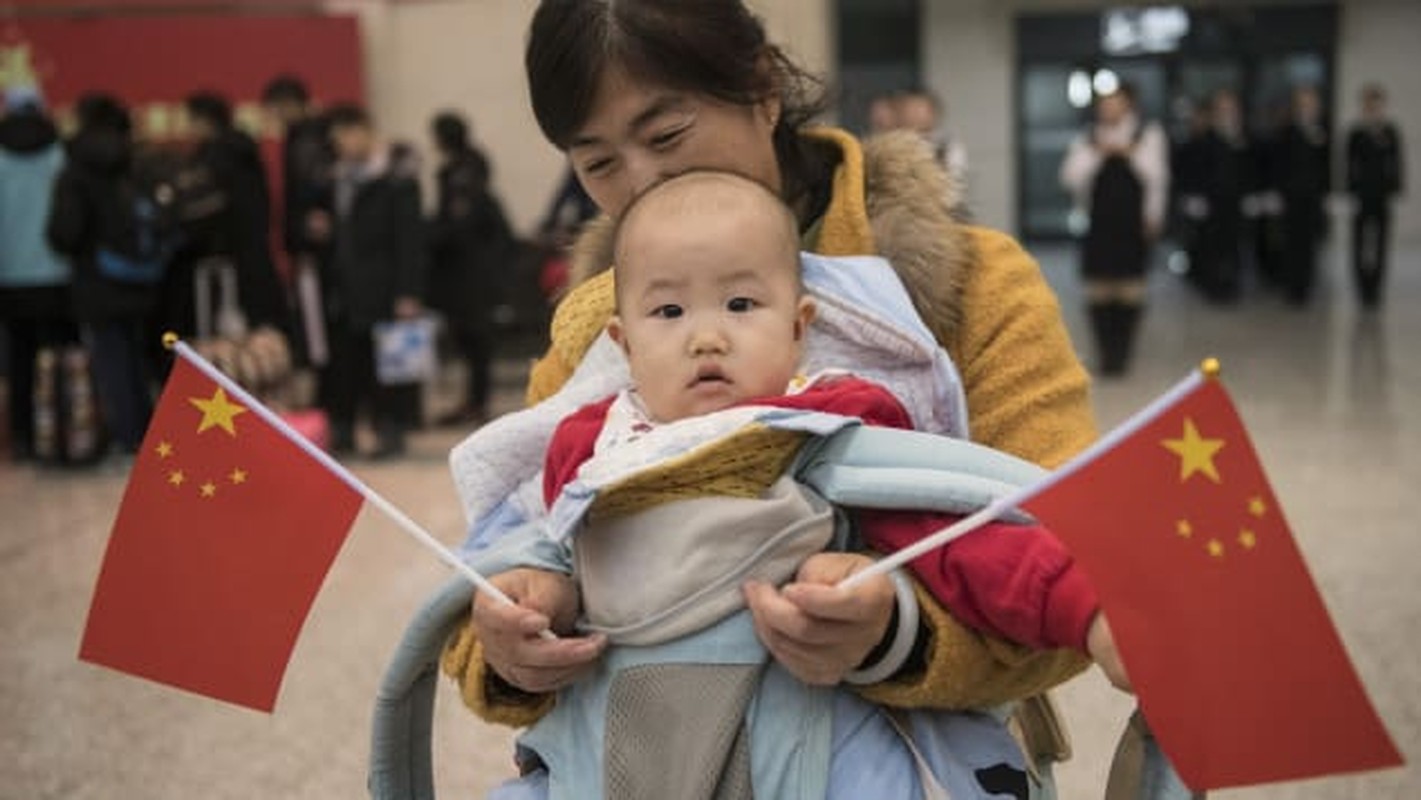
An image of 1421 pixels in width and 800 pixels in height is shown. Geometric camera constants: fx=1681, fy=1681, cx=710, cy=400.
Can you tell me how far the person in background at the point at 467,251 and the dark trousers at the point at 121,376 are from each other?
1.53m

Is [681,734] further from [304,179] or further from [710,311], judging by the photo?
[304,179]

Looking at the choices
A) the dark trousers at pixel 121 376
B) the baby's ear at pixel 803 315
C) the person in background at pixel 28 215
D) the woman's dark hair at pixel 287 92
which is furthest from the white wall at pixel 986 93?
the baby's ear at pixel 803 315

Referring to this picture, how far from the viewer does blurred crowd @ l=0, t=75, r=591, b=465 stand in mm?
6926

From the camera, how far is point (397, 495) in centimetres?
637

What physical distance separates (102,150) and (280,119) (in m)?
1.38

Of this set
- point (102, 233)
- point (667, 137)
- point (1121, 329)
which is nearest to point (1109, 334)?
point (1121, 329)

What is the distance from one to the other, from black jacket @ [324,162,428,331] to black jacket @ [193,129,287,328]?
2.87ft

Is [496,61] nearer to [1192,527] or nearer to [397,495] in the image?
[397,495]

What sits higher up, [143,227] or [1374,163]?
[143,227]

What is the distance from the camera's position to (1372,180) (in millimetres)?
11891

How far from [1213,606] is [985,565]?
0.67 feet

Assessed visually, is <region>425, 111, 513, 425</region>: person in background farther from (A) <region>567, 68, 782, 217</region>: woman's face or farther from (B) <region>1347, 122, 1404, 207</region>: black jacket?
(B) <region>1347, 122, 1404, 207</region>: black jacket

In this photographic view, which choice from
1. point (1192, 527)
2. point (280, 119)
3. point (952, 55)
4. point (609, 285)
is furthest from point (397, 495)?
point (952, 55)

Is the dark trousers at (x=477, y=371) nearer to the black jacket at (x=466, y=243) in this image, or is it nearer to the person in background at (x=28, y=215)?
the black jacket at (x=466, y=243)
